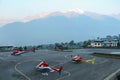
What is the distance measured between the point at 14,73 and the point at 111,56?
129ft

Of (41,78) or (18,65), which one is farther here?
(18,65)

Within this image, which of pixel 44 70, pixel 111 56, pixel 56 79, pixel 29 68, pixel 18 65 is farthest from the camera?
pixel 111 56

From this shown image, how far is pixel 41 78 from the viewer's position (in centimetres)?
4300

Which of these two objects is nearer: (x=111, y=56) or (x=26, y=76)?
(x=26, y=76)

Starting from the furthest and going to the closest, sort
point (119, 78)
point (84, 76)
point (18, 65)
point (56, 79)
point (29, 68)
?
point (18, 65) < point (29, 68) < point (84, 76) < point (56, 79) < point (119, 78)

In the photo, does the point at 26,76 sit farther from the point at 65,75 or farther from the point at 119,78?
the point at 119,78

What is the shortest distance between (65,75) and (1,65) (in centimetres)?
1704

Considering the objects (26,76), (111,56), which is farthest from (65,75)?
(111,56)

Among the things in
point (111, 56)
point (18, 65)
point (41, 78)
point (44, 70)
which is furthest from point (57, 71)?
point (111, 56)

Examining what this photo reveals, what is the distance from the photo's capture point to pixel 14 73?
4753 centimetres

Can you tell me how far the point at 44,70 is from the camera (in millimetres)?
49156

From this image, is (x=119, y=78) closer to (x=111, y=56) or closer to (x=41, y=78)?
(x=41, y=78)

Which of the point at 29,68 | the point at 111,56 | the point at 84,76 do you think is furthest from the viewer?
the point at 111,56

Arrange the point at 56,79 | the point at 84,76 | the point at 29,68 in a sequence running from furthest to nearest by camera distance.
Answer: the point at 29,68, the point at 84,76, the point at 56,79
